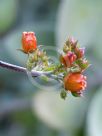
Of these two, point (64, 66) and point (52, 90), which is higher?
point (64, 66)

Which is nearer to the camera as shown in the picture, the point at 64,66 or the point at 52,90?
the point at 64,66

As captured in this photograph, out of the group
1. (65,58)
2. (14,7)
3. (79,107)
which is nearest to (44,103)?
(79,107)

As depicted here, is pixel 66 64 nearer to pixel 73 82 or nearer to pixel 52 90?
pixel 73 82

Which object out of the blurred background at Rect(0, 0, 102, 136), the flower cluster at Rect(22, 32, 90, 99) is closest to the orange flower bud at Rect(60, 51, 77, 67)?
the flower cluster at Rect(22, 32, 90, 99)

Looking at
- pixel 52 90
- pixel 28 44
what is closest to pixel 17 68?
pixel 28 44

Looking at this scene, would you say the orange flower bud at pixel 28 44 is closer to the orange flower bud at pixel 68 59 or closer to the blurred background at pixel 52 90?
the orange flower bud at pixel 68 59

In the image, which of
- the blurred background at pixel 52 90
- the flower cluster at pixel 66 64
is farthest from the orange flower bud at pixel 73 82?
the blurred background at pixel 52 90

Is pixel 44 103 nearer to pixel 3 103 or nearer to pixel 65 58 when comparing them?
pixel 3 103
